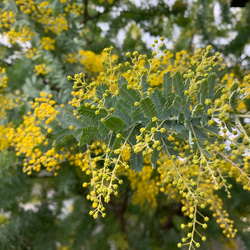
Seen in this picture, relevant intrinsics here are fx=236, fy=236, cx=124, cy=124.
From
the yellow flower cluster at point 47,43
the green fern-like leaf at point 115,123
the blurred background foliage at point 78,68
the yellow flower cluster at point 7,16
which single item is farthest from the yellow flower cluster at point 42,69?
the green fern-like leaf at point 115,123

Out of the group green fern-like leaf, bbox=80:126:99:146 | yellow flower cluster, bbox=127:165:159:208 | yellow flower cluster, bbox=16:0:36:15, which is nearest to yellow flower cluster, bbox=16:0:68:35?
yellow flower cluster, bbox=16:0:36:15

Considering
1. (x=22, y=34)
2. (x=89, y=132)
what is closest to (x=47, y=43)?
(x=22, y=34)

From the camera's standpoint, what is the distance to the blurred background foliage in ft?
4.58

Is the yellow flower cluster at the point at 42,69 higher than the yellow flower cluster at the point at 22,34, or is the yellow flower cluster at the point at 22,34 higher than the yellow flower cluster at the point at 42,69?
the yellow flower cluster at the point at 22,34

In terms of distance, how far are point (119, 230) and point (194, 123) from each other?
2.02m

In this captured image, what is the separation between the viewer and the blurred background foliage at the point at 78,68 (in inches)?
55.0

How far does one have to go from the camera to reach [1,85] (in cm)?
139

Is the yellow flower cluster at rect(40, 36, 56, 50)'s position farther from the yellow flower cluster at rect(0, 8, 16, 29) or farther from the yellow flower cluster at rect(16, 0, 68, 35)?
the yellow flower cluster at rect(0, 8, 16, 29)

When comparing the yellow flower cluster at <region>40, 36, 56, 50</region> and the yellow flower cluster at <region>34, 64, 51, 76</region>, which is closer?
the yellow flower cluster at <region>40, 36, 56, 50</region>

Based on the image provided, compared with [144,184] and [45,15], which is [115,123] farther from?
[45,15]

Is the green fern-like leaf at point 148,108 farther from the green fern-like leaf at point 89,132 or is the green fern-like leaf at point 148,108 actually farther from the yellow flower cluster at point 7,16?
the yellow flower cluster at point 7,16

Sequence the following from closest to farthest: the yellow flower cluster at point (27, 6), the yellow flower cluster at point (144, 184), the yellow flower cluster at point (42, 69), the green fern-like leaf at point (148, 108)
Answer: the green fern-like leaf at point (148, 108), the yellow flower cluster at point (27, 6), the yellow flower cluster at point (144, 184), the yellow flower cluster at point (42, 69)

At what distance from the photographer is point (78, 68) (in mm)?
1471

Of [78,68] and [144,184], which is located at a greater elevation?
[78,68]
